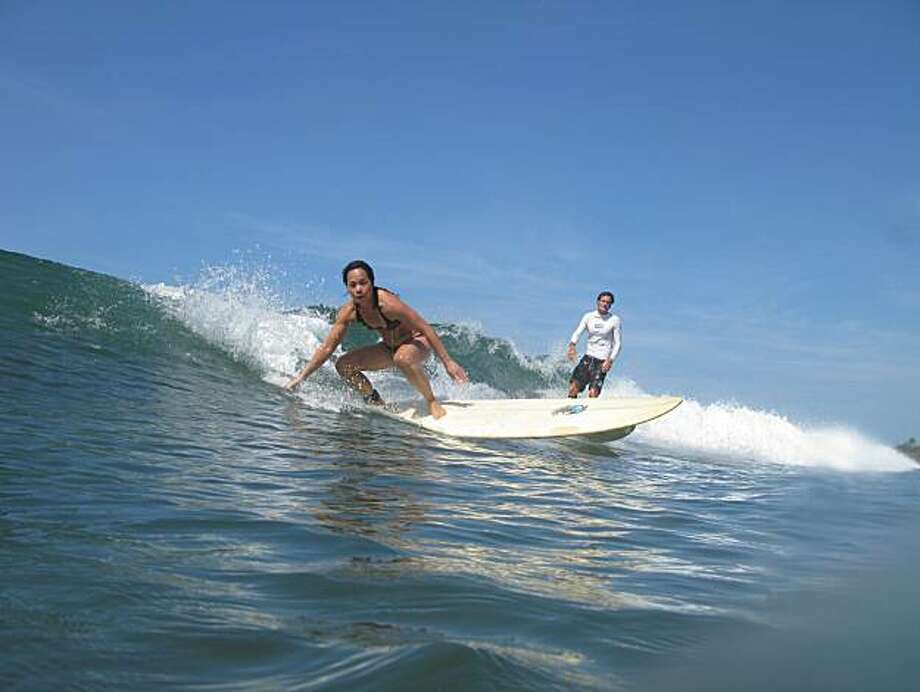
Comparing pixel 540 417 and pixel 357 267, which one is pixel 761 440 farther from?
pixel 357 267

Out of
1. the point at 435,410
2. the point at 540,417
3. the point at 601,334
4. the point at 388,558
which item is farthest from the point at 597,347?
the point at 388,558

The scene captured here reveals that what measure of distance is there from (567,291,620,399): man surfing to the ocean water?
134 inches

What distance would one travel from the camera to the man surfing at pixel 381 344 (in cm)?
733

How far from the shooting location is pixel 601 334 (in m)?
11.0

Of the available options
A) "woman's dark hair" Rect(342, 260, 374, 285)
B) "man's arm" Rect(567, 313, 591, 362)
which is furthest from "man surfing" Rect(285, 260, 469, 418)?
"man's arm" Rect(567, 313, 591, 362)

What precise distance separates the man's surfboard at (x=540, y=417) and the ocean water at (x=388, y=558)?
0.42 m

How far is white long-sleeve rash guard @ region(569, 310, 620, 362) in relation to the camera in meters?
10.9

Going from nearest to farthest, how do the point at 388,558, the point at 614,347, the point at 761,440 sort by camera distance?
the point at 388,558 < the point at 614,347 < the point at 761,440

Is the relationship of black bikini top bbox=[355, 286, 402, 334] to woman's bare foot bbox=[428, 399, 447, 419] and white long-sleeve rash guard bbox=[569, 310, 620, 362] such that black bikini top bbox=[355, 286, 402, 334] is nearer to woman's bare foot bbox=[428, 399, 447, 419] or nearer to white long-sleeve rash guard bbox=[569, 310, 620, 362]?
woman's bare foot bbox=[428, 399, 447, 419]

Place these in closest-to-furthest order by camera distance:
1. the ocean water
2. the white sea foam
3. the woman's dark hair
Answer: the ocean water
the woman's dark hair
the white sea foam

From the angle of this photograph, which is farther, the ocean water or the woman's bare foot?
the woman's bare foot

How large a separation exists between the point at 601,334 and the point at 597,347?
201mm

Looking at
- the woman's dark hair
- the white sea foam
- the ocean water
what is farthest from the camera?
the white sea foam

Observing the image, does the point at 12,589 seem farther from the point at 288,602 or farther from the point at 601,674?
the point at 601,674
